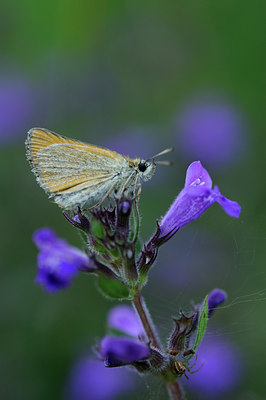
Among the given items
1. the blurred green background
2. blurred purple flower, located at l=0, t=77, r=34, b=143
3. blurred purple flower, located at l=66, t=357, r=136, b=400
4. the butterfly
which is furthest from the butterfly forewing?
blurred purple flower, located at l=0, t=77, r=34, b=143

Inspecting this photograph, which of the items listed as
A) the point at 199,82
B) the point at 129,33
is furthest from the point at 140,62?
the point at 199,82

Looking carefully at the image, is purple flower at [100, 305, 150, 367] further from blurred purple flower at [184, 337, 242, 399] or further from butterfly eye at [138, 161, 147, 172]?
blurred purple flower at [184, 337, 242, 399]

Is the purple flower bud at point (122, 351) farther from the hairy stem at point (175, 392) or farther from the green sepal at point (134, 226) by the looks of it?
the green sepal at point (134, 226)

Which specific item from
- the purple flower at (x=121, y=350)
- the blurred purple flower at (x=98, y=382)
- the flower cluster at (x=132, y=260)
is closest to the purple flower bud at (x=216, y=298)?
the flower cluster at (x=132, y=260)

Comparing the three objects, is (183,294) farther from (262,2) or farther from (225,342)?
(262,2)

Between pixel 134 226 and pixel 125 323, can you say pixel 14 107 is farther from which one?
pixel 134 226
